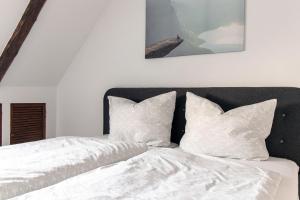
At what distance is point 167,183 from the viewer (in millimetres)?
1374

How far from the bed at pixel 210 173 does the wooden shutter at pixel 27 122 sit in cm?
180

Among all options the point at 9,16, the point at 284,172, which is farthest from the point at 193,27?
the point at 9,16

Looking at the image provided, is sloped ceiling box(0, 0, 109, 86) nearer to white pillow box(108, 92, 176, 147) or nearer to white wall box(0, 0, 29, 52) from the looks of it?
white wall box(0, 0, 29, 52)

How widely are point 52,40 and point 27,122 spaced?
93 centimetres

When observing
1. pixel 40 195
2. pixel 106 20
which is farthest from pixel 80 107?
pixel 40 195

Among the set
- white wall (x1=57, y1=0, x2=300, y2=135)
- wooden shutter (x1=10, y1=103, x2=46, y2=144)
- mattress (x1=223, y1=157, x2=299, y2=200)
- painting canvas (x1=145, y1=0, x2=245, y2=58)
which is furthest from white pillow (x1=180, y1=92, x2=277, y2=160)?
wooden shutter (x1=10, y1=103, x2=46, y2=144)

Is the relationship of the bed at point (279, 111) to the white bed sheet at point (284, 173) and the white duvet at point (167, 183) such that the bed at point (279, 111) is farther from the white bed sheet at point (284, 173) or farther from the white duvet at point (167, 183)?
the white duvet at point (167, 183)

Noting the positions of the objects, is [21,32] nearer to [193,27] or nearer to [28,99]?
[28,99]

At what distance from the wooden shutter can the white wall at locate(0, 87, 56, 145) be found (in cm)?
4

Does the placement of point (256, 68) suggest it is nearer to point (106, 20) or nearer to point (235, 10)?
point (235, 10)

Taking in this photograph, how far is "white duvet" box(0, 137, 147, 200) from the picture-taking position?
1363 mm

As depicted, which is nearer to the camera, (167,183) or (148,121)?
(167,183)

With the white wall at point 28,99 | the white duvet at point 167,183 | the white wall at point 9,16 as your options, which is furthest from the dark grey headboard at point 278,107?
the white wall at point 28,99

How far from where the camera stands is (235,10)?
2.40 metres
